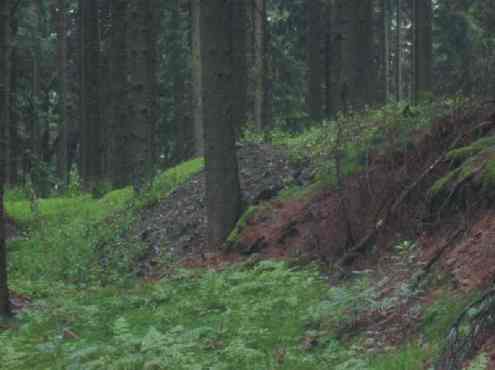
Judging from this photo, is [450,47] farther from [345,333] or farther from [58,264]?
[345,333]

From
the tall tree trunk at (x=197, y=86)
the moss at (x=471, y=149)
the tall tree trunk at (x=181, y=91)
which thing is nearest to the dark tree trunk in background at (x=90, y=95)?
the tall tree trunk at (x=197, y=86)

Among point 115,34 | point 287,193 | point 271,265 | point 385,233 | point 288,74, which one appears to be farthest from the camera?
point 288,74

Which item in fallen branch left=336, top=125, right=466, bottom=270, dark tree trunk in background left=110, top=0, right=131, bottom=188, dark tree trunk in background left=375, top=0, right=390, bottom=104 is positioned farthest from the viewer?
dark tree trunk in background left=375, top=0, right=390, bottom=104

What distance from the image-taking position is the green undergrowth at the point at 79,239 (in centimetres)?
1373

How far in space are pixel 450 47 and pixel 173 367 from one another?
37.9m

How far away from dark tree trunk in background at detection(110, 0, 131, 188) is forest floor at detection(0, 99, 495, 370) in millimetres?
11029

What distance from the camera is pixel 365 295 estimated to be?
265 inches

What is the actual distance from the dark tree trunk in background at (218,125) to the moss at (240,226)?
187 mm

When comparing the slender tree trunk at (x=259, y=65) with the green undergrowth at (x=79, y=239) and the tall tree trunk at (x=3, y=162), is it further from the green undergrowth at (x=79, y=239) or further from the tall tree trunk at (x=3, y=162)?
the tall tree trunk at (x=3, y=162)

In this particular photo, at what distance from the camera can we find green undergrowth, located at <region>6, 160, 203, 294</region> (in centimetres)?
1373

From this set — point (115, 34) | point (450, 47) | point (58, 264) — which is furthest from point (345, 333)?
point (450, 47)

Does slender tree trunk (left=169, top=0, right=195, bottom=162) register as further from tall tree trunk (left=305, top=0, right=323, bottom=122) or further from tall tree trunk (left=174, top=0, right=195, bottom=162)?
Result: tall tree trunk (left=305, top=0, right=323, bottom=122)

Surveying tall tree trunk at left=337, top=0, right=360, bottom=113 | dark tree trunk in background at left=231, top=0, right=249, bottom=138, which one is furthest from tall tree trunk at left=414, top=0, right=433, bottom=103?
tall tree trunk at left=337, top=0, right=360, bottom=113

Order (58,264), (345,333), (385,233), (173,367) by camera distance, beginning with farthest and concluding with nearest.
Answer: (58,264) → (385,233) → (345,333) → (173,367)
